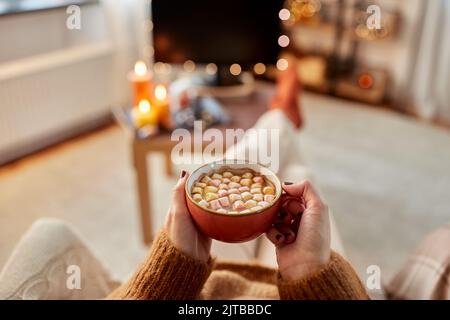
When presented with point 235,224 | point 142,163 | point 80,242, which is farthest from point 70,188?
point 235,224

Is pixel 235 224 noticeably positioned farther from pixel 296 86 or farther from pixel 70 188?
pixel 70 188

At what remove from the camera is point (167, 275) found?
2.68 ft

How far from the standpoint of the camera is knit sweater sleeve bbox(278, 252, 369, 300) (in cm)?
78

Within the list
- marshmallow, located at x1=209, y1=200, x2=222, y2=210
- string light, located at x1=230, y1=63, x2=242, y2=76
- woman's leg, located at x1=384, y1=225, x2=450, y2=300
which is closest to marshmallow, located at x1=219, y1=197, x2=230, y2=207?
marshmallow, located at x1=209, y1=200, x2=222, y2=210

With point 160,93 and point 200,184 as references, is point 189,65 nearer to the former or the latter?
point 160,93

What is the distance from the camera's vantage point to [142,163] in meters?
1.79

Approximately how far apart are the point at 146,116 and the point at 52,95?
1.02 meters

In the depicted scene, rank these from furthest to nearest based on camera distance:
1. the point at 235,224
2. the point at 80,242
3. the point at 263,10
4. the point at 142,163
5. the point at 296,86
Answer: the point at 263,10
the point at 296,86
the point at 142,163
the point at 80,242
the point at 235,224

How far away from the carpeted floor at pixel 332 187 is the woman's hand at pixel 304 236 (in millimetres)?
1061

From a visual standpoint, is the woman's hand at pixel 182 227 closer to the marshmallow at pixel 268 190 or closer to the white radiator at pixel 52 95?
the marshmallow at pixel 268 190

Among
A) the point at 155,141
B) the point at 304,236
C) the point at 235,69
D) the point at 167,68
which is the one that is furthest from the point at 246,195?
the point at 167,68

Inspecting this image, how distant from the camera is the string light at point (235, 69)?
90.3 inches
